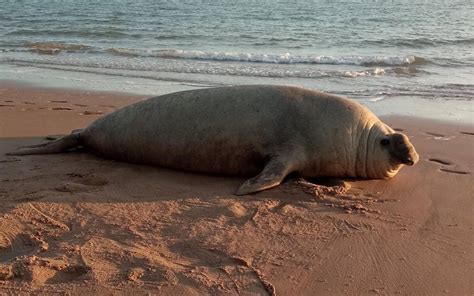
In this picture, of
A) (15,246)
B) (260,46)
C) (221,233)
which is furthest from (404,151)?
(260,46)

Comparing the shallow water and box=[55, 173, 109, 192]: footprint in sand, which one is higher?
box=[55, 173, 109, 192]: footprint in sand

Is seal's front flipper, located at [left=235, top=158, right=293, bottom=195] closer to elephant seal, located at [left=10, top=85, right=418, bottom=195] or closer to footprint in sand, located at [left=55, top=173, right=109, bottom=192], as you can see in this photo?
elephant seal, located at [left=10, top=85, right=418, bottom=195]

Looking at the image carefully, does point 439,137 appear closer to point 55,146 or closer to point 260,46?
point 55,146

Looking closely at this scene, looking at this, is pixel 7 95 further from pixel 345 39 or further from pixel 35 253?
pixel 345 39

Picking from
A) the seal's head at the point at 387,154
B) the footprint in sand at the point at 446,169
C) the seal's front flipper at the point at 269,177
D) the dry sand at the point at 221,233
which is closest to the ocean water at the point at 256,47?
the footprint in sand at the point at 446,169

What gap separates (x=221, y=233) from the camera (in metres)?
3.84

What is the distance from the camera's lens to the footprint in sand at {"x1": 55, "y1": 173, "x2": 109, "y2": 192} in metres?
4.66

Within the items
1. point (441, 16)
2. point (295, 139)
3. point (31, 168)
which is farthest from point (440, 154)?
point (441, 16)

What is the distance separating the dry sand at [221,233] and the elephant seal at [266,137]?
173 millimetres

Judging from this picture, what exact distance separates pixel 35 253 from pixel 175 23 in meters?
20.5

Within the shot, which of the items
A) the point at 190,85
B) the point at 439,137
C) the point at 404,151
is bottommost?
the point at 190,85

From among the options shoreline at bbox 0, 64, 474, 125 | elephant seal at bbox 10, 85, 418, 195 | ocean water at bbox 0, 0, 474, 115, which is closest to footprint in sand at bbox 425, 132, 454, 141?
shoreline at bbox 0, 64, 474, 125

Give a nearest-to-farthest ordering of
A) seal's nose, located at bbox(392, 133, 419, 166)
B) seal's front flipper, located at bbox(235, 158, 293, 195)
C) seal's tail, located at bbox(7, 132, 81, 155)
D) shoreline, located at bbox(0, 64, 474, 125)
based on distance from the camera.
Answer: seal's front flipper, located at bbox(235, 158, 293, 195), seal's nose, located at bbox(392, 133, 419, 166), seal's tail, located at bbox(7, 132, 81, 155), shoreline, located at bbox(0, 64, 474, 125)

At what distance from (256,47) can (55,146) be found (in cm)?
1139
